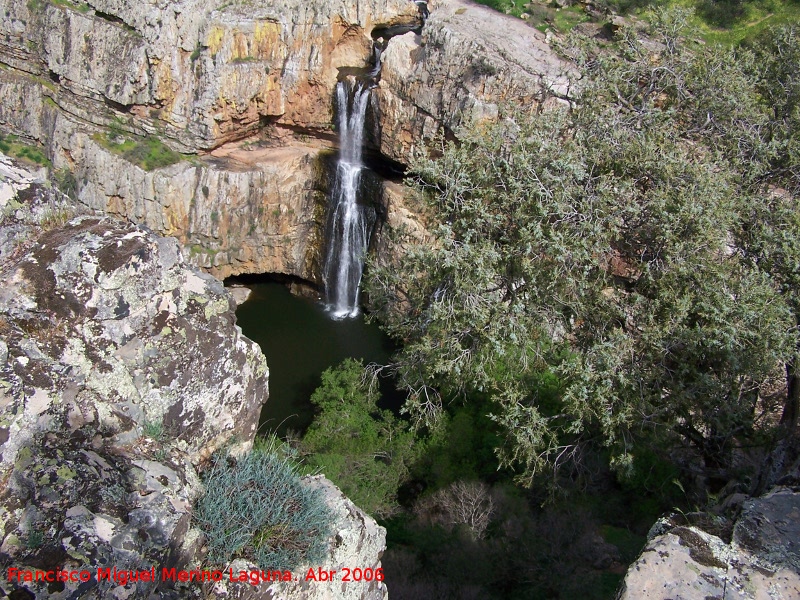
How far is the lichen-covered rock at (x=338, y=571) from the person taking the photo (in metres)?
4.41

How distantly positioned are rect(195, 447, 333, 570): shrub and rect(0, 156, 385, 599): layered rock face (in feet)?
0.54

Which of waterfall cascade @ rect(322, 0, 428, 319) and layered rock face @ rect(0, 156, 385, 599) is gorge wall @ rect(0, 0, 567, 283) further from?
layered rock face @ rect(0, 156, 385, 599)

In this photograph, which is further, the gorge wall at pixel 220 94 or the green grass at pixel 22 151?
the green grass at pixel 22 151

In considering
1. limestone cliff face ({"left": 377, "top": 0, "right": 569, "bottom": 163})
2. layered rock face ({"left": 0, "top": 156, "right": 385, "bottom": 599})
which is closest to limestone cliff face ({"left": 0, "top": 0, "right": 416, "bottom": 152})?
limestone cliff face ({"left": 377, "top": 0, "right": 569, "bottom": 163})

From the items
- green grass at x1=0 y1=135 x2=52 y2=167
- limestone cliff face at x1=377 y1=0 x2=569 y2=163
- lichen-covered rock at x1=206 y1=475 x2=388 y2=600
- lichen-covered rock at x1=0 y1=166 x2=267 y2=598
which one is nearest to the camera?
lichen-covered rock at x1=0 y1=166 x2=267 y2=598

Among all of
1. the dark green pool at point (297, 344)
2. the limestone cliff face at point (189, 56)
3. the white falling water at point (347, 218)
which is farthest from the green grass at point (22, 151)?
the white falling water at point (347, 218)

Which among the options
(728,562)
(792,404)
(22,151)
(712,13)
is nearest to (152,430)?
(728,562)

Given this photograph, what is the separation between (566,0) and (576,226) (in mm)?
16618

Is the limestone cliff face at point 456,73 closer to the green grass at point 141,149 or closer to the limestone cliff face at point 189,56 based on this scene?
the limestone cliff face at point 189,56

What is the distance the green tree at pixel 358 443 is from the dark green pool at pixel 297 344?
199 centimetres

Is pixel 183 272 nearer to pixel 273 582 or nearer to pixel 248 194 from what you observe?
pixel 273 582

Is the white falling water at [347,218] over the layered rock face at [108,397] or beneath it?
beneath

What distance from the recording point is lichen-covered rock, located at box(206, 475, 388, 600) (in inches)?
174

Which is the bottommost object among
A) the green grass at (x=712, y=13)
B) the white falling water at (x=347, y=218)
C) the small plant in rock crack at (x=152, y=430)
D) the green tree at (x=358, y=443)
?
the green tree at (x=358, y=443)
